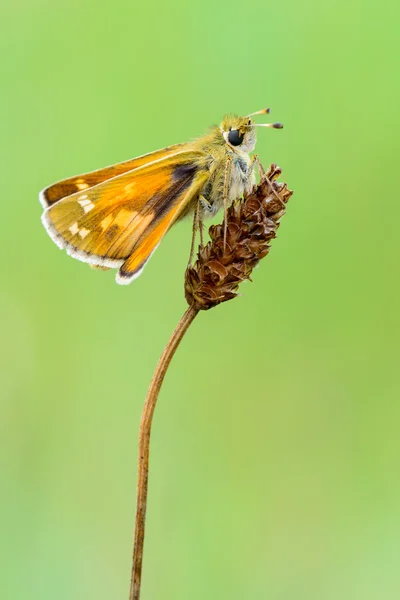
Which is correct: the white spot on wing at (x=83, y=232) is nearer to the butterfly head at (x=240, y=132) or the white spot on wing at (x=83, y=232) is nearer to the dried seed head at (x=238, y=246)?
the dried seed head at (x=238, y=246)

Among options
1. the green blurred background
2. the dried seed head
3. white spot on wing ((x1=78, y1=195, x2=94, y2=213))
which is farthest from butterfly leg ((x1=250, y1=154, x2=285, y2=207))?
the green blurred background

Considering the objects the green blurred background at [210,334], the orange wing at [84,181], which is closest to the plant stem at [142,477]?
the orange wing at [84,181]

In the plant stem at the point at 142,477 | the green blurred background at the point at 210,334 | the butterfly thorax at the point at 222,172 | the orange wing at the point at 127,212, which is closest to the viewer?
the plant stem at the point at 142,477

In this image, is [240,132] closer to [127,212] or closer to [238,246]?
[127,212]

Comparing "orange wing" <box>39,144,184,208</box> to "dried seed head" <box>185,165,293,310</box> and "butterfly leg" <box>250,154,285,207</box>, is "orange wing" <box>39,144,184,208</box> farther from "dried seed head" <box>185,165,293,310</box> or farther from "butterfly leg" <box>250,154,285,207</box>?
"dried seed head" <box>185,165,293,310</box>

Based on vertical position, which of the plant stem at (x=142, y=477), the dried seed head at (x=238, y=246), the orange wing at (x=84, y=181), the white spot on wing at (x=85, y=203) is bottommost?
the plant stem at (x=142, y=477)

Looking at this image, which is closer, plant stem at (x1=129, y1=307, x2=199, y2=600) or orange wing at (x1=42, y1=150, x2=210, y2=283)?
A: plant stem at (x1=129, y1=307, x2=199, y2=600)

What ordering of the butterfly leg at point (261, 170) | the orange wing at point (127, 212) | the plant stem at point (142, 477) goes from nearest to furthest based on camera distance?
the plant stem at point (142, 477) < the butterfly leg at point (261, 170) < the orange wing at point (127, 212)
